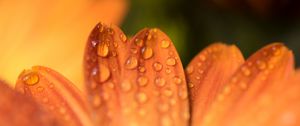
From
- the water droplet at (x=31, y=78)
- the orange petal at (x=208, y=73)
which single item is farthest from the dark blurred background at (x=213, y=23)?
the water droplet at (x=31, y=78)

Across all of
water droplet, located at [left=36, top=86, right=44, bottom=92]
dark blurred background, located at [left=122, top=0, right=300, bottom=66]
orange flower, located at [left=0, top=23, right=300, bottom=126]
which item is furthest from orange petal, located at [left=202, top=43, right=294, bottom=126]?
dark blurred background, located at [left=122, top=0, right=300, bottom=66]

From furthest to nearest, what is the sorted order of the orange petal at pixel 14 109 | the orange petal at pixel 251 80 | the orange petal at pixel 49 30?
the orange petal at pixel 49 30, the orange petal at pixel 251 80, the orange petal at pixel 14 109

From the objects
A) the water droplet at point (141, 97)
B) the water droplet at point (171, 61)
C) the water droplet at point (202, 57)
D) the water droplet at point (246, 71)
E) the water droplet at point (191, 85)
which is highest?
the water droplet at point (202, 57)

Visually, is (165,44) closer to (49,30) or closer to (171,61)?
(171,61)

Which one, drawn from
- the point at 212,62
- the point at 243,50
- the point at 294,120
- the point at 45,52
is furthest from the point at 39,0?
the point at 294,120

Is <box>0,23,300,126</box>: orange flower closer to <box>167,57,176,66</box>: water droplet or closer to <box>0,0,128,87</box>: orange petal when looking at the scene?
<box>167,57,176,66</box>: water droplet

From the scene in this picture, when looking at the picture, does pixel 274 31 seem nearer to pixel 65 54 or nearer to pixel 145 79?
pixel 65 54

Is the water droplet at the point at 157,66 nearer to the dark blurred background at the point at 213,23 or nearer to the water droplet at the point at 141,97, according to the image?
the water droplet at the point at 141,97
